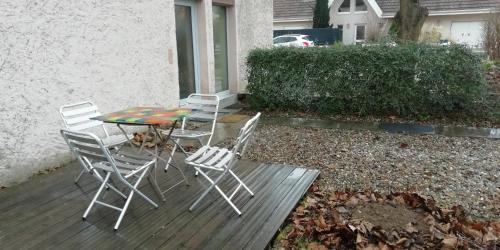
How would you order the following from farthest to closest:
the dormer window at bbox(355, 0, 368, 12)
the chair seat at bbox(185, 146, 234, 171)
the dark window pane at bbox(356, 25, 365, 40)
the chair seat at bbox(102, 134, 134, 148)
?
the dark window pane at bbox(356, 25, 365, 40)
the dormer window at bbox(355, 0, 368, 12)
the chair seat at bbox(102, 134, 134, 148)
the chair seat at bbox(185, 146, 234, 171)

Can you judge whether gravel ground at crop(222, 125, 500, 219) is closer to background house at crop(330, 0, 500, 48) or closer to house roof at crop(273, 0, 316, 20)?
background house at crop(330, 0, 500, 48)

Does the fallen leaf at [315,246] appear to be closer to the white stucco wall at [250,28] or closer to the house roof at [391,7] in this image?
the white stucco wall at [250,28]

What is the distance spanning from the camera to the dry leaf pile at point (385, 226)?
120 inches

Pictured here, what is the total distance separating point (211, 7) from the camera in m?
8.83

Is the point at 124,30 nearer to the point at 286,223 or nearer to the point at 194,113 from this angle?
the point at 194,113

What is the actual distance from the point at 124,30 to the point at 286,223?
171 inches

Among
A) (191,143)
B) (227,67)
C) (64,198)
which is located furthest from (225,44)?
(64,198)

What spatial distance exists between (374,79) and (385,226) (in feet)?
15.7

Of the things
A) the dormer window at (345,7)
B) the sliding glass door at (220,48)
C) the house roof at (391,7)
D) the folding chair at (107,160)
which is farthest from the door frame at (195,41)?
the dormer window at (345,7)

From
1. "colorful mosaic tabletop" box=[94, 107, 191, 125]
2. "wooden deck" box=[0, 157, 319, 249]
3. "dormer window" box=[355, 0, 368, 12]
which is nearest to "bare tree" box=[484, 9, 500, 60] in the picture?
"wooden deck" box=[0, 157, 319, 249]

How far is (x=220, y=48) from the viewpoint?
→ 10.0m

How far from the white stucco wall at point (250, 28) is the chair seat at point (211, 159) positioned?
6199mm

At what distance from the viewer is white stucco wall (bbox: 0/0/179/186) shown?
446 cm

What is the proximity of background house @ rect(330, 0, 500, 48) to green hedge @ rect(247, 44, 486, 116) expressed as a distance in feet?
45.8
